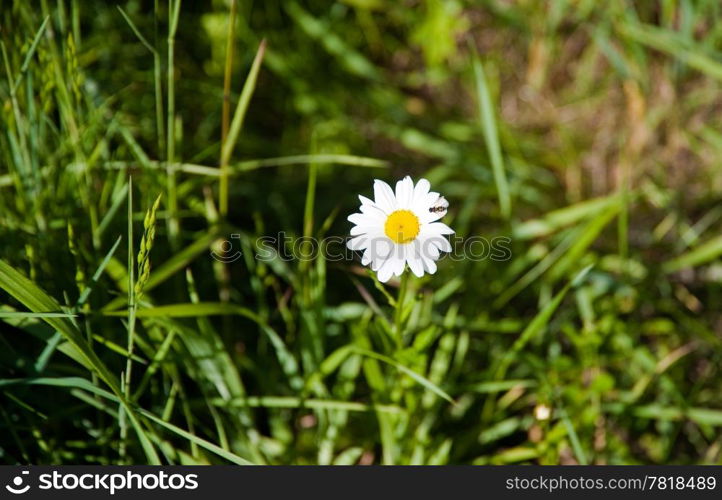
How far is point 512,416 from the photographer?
1.75 m

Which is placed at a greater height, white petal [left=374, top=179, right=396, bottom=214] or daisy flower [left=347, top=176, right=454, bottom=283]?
white petal [left=374, top=179, right=396, bottom=214]

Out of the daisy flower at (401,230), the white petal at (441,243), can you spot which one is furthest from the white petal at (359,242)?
the white petal at (441,243)

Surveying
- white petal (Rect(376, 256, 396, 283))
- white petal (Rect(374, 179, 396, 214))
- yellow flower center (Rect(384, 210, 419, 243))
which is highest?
white petal (Rect(374, 179, 396, 214))

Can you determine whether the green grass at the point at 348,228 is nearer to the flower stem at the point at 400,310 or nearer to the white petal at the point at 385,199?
the flower stem at the point at 400,310

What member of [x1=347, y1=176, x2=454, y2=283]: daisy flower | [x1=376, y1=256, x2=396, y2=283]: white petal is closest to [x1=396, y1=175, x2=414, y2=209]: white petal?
[x1=347, y1=176, x2=454, y2=283]: daisy flower

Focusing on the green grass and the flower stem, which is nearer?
the flower stem

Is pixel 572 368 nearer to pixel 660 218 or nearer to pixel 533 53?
pixel 660 218

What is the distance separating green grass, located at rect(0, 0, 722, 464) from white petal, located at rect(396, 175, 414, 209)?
15cm

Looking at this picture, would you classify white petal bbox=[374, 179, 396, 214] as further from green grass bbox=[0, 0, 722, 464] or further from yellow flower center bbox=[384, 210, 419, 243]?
green grass bbox=[0, 0, 722, 464]

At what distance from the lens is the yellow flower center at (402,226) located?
1127 mm

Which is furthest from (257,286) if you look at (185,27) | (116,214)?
(185,27)

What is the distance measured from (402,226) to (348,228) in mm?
812

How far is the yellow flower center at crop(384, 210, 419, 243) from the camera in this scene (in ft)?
3.70

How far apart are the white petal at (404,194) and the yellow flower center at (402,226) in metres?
0.01
